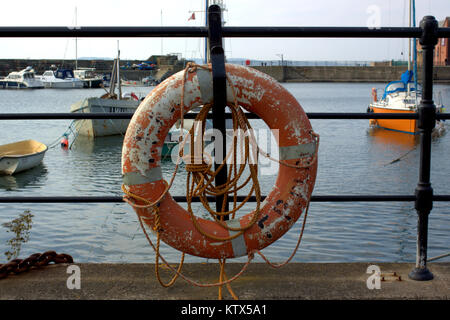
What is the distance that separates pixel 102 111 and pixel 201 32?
18796mm

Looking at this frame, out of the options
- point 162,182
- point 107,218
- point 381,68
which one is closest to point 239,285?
A: point 162,182

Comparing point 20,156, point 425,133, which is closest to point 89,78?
point 20,156

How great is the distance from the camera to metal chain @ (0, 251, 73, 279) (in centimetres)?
200

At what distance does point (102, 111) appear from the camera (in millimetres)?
20203

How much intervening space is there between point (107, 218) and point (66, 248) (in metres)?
1.87

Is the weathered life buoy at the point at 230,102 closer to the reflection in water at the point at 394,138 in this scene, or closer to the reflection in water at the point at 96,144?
the reflection in water at the point at 96,144

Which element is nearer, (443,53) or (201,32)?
(201,32)

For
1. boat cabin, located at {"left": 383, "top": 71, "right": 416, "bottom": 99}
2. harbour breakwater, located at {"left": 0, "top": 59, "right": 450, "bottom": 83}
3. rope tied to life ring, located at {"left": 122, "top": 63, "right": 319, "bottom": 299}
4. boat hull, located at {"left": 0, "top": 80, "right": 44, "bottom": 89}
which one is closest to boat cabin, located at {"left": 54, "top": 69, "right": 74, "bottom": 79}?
harbour breakwater, located at {"left": 0, "top": 59, "right": 450, "bottom": 83}

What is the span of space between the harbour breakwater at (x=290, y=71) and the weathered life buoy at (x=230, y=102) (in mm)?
64761

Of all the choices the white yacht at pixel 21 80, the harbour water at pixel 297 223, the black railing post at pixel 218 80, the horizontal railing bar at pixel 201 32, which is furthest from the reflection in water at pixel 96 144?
the white yacht at pixel 21 80

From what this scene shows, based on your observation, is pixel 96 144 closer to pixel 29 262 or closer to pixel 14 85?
pixel 29 262

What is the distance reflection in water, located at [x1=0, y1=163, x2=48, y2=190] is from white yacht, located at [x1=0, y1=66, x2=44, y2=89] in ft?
163
